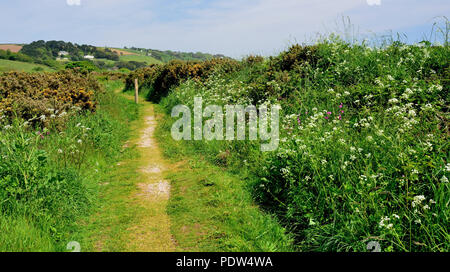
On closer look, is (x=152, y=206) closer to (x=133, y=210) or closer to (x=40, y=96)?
(x=133, y=210)

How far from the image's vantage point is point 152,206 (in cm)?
606

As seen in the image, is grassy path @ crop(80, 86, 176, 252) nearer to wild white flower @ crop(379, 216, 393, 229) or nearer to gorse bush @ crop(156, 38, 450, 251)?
gorse bush @ crop(156, 38, 450, 251)

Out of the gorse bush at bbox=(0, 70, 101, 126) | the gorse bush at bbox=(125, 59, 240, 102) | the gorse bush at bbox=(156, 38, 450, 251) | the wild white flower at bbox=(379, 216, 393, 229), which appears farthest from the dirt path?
the gorse bush at bbox=(125, 59, 240, 102)

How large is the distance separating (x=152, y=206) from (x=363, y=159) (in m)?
4.21

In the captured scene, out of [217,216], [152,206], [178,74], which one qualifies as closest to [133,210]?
[152,206]

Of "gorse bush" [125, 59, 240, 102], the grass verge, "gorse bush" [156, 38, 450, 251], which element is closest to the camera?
"gorse bush" [156, 38, 450, 251]

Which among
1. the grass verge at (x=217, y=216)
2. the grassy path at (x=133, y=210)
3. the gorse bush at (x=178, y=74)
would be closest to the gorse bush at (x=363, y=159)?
the grass verge at (x=217, y=216)

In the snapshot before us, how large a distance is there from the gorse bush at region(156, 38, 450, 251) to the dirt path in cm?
168

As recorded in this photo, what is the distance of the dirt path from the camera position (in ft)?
15.3

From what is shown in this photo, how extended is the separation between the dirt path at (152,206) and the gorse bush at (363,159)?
1683mm
